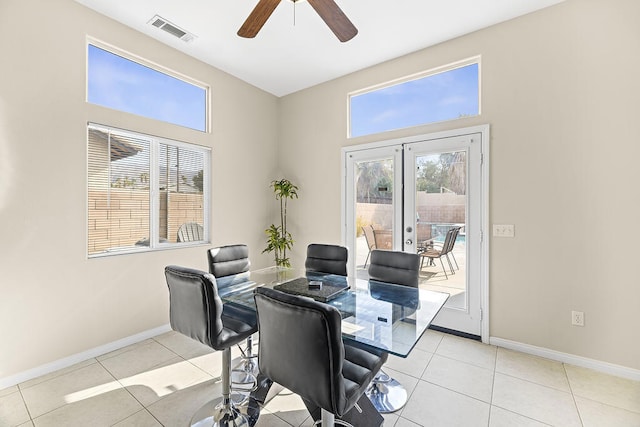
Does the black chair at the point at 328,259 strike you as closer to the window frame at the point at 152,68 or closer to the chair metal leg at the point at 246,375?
the chair metal leg at the point at 246,375

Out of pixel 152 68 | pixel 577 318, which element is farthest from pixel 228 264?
pixel 577 318

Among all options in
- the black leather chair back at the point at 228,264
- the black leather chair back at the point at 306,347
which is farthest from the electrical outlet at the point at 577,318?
the black leather chair back at the point at 228,264

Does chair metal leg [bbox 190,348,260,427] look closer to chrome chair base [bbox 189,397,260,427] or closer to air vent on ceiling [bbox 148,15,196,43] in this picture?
chrome chair base [bbox 189,397,260,427]

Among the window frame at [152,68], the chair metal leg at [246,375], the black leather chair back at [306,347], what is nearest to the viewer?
the black leather chair back at [306,347]

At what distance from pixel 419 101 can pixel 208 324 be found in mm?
3299

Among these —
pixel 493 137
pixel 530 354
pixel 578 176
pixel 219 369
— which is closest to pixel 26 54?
pixel 219 369

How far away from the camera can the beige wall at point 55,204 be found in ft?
7.52

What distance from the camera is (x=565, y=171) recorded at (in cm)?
257

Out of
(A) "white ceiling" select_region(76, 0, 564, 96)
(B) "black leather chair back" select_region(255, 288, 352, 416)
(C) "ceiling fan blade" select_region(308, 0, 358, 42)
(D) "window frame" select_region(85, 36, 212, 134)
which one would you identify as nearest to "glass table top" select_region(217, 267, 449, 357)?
→ (B) "black leather chair back" select_region(255, 288, 352, 416)

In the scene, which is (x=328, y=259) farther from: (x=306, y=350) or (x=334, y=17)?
(x=334, y=17)

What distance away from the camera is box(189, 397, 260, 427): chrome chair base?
1.83 metres

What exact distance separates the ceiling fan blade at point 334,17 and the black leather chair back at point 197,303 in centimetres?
188

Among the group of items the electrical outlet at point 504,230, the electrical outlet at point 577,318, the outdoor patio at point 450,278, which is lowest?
the electrical outlet at point 577,318

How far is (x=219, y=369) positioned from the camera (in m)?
2.52
